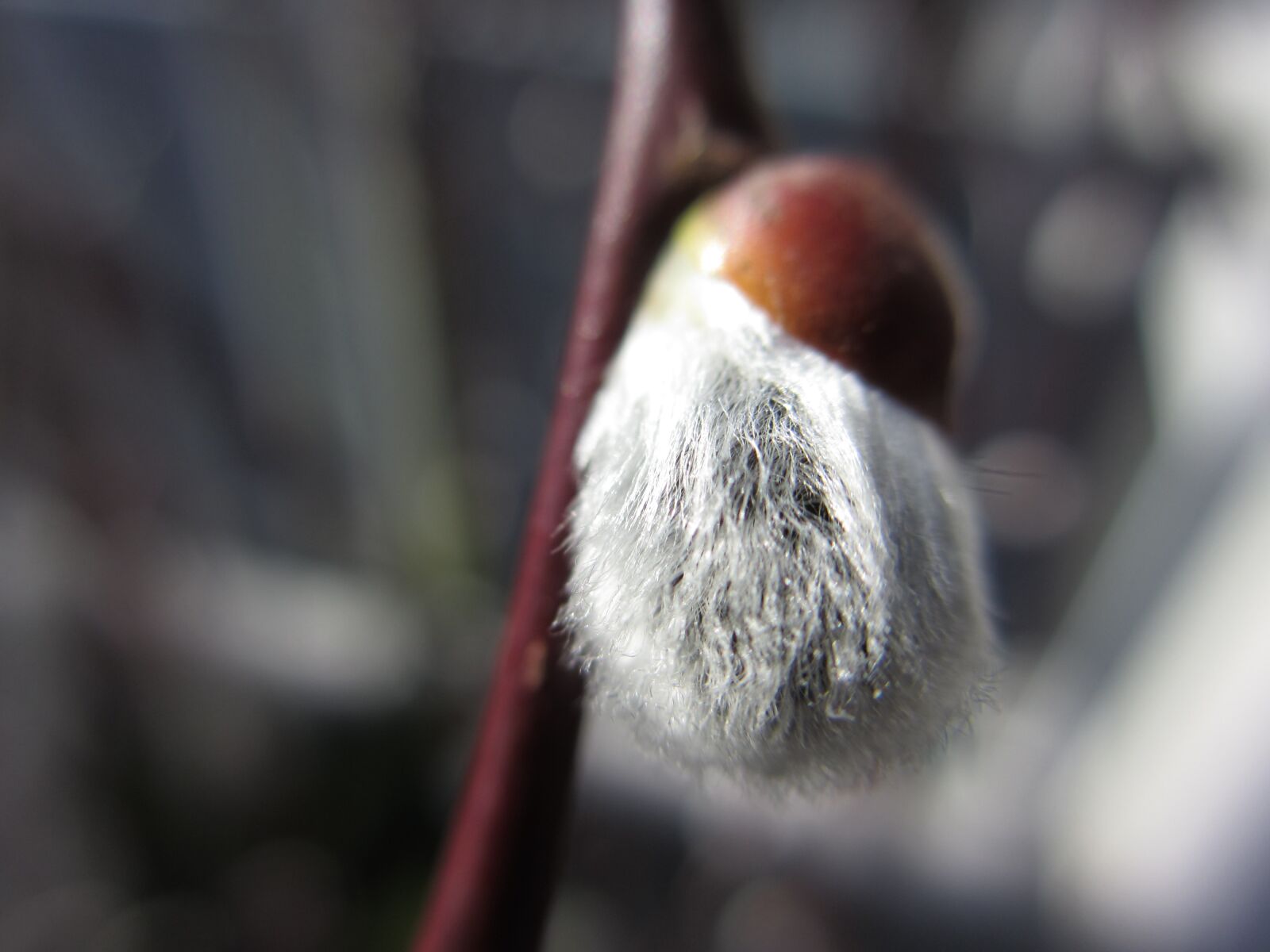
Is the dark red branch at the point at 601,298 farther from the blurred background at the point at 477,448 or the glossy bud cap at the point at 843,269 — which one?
the blurred background at the point at 477,448

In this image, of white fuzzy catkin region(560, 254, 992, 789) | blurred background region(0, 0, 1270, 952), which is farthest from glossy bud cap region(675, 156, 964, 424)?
blurred background region(0, 0, 1270, 952)

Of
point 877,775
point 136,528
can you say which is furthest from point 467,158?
point 877,775

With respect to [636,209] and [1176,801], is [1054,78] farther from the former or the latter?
[636,209]

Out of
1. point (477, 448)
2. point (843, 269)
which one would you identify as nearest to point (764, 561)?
point (843, 269)

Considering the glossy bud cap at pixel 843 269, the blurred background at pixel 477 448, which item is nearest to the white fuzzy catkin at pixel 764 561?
the glossy bud cap at pixel 843 269

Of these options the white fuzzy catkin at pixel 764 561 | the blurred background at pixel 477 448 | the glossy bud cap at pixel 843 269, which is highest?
the glossy bud cap at pixel 843 269
